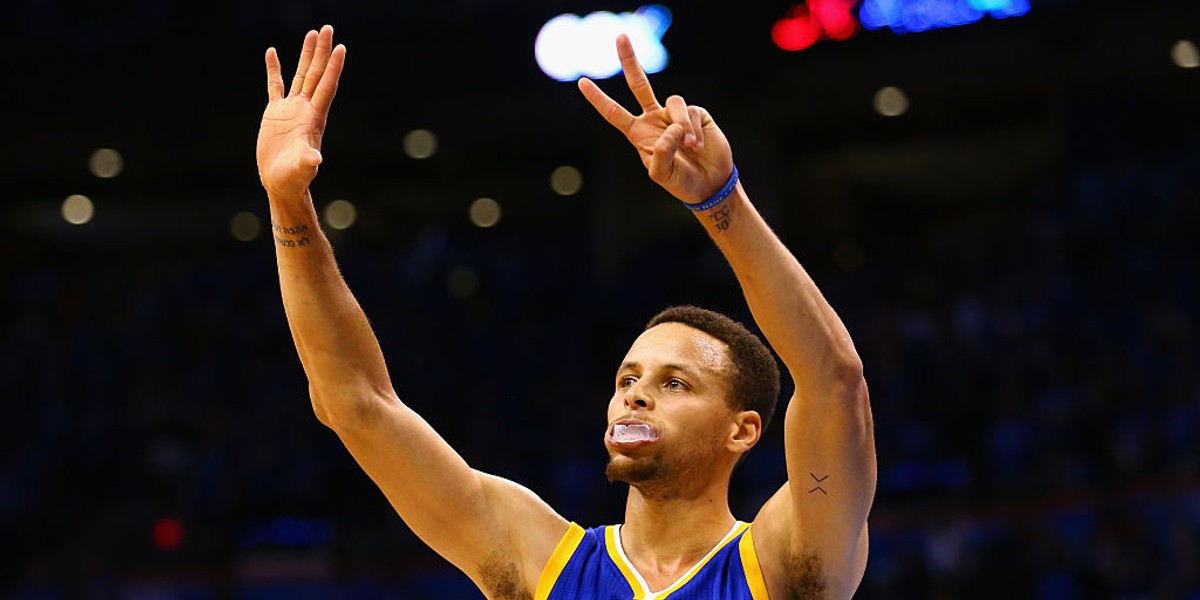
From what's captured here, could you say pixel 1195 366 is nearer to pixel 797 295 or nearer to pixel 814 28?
pixel 814 28

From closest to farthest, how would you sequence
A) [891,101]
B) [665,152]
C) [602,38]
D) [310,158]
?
[665,152] < [310,158] < [602,38] < [891,101]

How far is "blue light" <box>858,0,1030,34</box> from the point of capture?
56.2 feet

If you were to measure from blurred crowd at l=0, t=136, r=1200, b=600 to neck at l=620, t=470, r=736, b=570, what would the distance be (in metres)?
7.03

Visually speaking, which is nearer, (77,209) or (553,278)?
(553,278)

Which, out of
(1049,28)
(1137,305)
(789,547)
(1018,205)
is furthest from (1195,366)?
(789,547)

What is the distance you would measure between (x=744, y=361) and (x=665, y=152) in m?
1.03

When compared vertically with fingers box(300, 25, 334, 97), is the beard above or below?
below

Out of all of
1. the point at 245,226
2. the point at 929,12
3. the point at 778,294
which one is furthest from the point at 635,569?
the point at 245,226

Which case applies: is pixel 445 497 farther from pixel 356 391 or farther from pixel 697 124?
pixel 697 124

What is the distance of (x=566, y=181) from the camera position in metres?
23.8

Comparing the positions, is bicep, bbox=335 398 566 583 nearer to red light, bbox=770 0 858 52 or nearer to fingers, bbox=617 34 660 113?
fingers, bbox=617 34 660 113

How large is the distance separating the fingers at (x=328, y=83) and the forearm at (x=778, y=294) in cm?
113

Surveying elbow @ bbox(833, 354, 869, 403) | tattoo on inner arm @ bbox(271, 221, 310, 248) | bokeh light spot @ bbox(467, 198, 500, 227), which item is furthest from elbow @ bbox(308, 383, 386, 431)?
bokeh light spot @ bbox(467, 198, 500, 227)

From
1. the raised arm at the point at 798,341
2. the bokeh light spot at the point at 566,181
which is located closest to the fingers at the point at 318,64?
the raised arm at the point at 798,341
